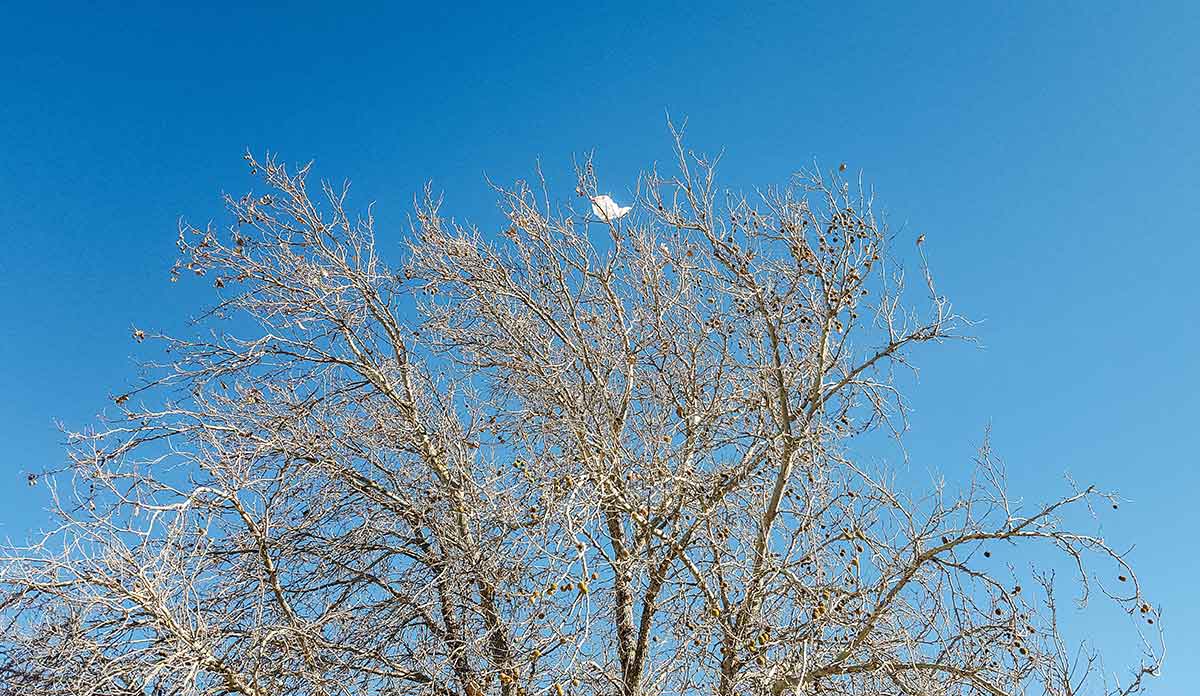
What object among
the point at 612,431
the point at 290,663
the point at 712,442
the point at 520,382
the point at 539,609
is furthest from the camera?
the point at 520,382

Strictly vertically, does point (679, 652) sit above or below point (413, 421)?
below

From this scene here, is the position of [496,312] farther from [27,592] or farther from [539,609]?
[27,592]

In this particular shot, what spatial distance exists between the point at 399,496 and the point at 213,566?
1.43 m

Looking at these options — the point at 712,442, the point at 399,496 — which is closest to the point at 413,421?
the point at 399,496

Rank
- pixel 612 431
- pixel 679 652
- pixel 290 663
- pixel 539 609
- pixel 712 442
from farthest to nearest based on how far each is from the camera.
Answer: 1. pixel 712 442
2. pixel 612 431
3. pixel 290 663
4. pixel 679 652
5. pixel 539 609

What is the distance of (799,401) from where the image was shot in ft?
23.1

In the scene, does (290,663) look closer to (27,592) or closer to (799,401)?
(27,592)

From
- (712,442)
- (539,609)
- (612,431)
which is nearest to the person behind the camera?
(539,609)

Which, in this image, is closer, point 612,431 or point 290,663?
point 290,663

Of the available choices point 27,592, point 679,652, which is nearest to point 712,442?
point 679,652

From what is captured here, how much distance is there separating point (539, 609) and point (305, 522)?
2.60 meters

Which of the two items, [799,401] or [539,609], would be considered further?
[799,401]

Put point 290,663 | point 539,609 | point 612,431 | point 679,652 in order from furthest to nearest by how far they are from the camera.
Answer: point 612,431 → point 290,663 → point 679,652 → point 539,609

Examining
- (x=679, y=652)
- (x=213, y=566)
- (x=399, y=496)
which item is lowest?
(x=679, y=652)
